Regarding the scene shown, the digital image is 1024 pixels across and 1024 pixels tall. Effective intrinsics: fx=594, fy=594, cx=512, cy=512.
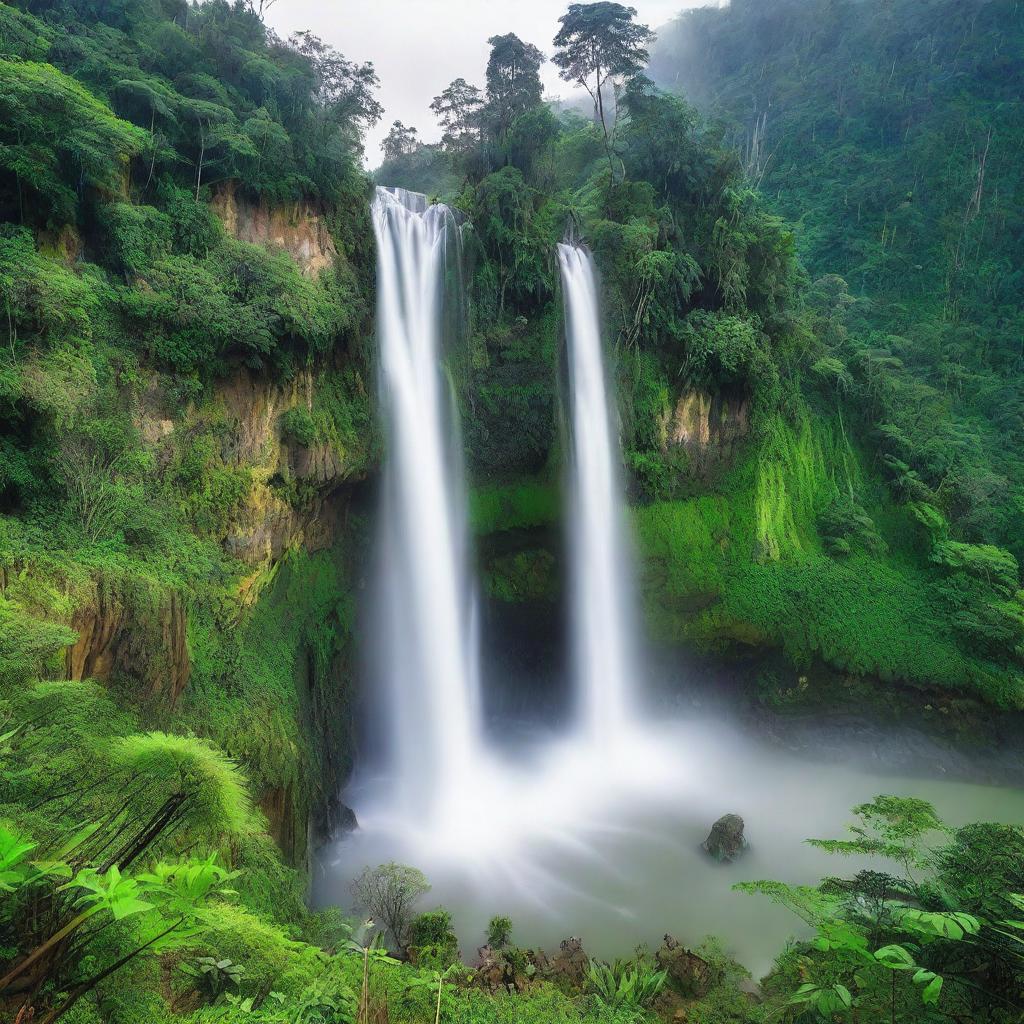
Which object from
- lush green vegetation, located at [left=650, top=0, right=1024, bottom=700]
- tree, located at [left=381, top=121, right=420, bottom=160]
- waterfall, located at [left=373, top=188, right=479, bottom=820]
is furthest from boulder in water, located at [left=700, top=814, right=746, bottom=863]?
tree, located at [left=381, top=121, right=420, bottom=160]

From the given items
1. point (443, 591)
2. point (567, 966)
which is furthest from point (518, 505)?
point (567, 966)

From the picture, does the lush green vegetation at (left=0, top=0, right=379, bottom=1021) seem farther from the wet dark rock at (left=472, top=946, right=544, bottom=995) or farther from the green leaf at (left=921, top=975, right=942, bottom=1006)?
the green leaf at (left=921, top=975, right=942, bottom=1006)

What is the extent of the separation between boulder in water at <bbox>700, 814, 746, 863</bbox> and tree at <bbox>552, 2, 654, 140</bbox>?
58.9ft

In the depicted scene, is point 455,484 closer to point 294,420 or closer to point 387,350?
point 387,350

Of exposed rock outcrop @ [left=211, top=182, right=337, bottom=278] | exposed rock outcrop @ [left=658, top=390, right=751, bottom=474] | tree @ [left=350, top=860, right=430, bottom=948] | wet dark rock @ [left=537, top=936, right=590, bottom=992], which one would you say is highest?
exposed rock outcrop @ [left=211, top=182, right=337, bottom=278]

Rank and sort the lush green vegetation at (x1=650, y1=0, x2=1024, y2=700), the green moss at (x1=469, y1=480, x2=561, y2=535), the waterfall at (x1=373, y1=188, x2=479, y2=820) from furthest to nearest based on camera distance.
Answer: the lush green vegetation at (x1=650, y1=0, x2=1024, y2=700) < the green moss at (x1=469, y1=480, x2=561, y2=535) < the waterfall at (x1=373, y1=188, x2=479, y2=820)

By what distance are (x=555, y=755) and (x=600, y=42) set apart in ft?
65.4

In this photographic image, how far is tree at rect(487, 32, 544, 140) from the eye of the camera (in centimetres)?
1611

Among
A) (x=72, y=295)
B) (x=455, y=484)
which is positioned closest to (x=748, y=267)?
(x=455, y=484)

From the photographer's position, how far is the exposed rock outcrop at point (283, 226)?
35.7 feet

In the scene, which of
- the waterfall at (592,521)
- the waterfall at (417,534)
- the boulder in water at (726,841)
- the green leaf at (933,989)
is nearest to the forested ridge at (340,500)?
the green leaf at (933,989)

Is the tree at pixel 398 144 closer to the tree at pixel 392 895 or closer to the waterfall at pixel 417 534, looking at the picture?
the waterfall at pixel 417 534

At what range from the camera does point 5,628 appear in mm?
4410

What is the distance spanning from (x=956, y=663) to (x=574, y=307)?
13.0 meters
